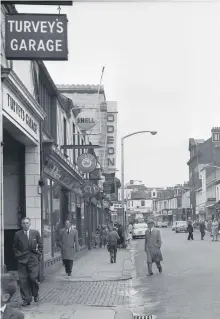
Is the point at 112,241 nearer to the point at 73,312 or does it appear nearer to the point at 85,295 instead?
the point at 85,295

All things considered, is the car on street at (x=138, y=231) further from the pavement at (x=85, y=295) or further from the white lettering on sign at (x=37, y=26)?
the white lettering on sign at (x=37, y=26)

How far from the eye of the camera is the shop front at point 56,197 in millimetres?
17688

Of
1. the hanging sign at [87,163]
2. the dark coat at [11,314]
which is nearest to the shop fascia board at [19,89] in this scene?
the dark coat at [11,314]

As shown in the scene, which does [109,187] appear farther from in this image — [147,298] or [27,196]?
[147,298]

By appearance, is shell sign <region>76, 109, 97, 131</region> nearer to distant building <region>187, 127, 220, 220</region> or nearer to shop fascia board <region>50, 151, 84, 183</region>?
shop fascia board <region>50, 151, 84, 183</region>

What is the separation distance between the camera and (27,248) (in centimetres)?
1112

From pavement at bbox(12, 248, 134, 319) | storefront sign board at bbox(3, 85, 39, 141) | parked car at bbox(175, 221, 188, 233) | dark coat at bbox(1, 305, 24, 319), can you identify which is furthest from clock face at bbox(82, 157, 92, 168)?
parked car at bbox(175, 221, 188, 233)

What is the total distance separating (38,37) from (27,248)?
481 cm

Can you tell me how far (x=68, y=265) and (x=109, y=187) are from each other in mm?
26836

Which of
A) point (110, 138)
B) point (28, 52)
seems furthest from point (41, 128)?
point (110, 138)

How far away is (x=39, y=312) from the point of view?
1054 cm

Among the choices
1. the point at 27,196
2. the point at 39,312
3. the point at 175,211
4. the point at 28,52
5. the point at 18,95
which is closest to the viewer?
→ the point at 28,52

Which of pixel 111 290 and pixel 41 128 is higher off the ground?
pixel 41 128

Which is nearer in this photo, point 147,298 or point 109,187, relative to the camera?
point 147,298
